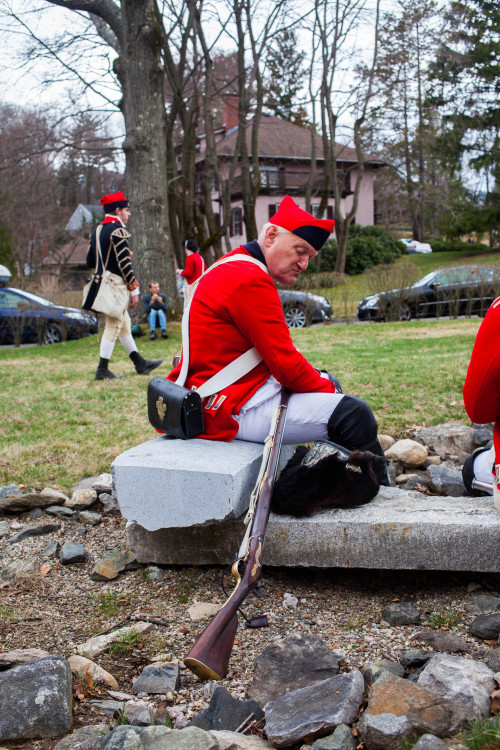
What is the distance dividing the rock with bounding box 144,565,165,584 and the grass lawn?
1.54 metres

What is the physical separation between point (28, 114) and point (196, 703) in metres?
24.4

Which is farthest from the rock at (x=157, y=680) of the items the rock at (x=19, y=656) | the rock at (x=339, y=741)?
the rock at (x=339, y=741)

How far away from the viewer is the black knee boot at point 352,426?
347 cm

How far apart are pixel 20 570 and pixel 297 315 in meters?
12.8

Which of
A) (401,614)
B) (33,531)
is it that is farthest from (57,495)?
(401,614)

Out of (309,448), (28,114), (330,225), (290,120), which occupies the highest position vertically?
(290,120)

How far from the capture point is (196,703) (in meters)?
2.34

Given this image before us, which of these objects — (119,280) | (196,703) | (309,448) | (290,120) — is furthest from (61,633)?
(290,120)

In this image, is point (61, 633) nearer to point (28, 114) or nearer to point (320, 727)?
point (320, 727)

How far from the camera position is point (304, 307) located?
15.4m

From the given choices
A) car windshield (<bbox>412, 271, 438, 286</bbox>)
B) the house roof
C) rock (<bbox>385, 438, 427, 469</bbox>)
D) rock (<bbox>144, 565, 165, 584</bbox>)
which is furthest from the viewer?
the house roof

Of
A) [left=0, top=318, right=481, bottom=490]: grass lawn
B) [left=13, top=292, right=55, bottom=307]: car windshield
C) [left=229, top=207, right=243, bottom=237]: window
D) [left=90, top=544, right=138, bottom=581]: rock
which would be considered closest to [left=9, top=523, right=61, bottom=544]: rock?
[left=90, top=544, right=138, bottom=581]: rock

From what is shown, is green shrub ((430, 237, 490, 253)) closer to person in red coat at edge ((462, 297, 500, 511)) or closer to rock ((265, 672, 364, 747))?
person in red coat at edge ((462, 297, 500, 511))

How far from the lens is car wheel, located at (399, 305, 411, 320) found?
50.1 ft
